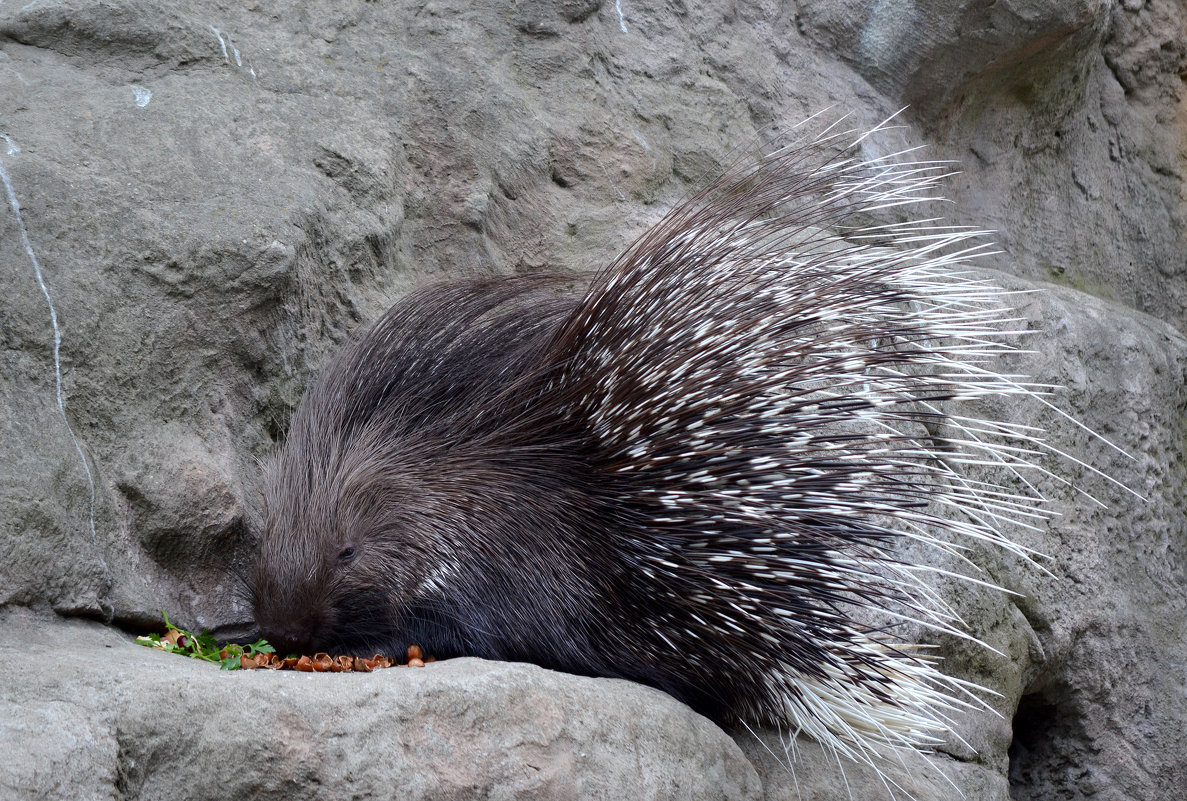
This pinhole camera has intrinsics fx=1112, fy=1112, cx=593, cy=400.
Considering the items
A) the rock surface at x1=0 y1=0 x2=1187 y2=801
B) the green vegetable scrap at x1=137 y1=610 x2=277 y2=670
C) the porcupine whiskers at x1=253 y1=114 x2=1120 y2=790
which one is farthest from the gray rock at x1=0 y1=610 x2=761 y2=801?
the porcupine whiskers at x1=253 y1=114 x2=1120 y2=790

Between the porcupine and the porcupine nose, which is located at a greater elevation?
the porcupine

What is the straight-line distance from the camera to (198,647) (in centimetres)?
229

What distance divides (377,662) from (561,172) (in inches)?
70.2

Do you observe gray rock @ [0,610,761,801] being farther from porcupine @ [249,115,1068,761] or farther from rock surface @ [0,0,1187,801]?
porcupine @ [249,115,1068,761]

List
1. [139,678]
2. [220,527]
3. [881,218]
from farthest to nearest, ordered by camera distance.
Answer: [881,218], [220,527], [139,678]

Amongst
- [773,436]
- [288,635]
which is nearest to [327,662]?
[288,635]

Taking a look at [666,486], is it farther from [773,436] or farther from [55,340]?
[55,340]

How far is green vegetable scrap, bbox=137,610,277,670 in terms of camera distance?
7.22 ft

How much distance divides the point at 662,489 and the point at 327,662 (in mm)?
770

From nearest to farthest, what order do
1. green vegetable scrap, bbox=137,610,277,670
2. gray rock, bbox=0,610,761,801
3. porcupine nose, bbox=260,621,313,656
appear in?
gray rock, bbox=0,610,761,801 → green vegetable scrap, bbox=137,610,277,670 → porcupine nose, bbox=260,621,313,656

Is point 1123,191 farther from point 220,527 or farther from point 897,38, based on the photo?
point 220,527

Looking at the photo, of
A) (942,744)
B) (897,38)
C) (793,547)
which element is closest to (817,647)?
(793,547)

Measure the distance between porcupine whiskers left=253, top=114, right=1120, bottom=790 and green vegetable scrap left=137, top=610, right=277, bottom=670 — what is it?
7 centimetres

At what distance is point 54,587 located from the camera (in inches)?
83.2
